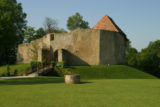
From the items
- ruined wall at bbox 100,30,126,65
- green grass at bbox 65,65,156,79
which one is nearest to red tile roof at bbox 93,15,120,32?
ruined wall at bbox 100,30,126,65

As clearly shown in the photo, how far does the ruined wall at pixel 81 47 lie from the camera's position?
37375 mm

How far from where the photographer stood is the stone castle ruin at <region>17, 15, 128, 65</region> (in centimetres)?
3731

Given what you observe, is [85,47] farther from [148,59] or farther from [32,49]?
[148,59]

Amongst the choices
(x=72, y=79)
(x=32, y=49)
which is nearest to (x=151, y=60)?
(x=32, y=49)

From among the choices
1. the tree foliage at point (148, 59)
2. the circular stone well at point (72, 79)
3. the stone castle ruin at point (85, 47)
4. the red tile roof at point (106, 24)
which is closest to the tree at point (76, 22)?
the tree foliage at point (148, 59)

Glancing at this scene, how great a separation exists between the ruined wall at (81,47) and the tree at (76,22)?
2831cm

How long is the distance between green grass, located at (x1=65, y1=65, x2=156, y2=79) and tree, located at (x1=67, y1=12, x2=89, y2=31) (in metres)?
33.9

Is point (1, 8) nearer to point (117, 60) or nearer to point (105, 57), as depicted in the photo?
point (105, 57)

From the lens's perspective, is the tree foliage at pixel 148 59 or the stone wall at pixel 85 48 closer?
the stone wall at pixel 85 48

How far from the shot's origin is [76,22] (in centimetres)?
6725

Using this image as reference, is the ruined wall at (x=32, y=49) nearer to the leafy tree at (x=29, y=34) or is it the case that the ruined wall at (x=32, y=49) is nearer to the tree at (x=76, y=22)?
the leafy tree at (x=29, y=34)

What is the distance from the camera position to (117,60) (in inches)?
1561

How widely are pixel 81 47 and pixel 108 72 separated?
7.33 meters

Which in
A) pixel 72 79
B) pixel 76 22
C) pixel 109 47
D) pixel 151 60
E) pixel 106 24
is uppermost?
pixel 76 22
